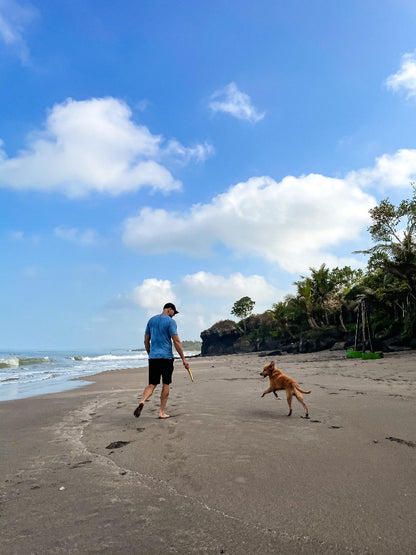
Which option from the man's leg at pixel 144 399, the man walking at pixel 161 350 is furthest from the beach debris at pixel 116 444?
the man walking at pixel 161 350

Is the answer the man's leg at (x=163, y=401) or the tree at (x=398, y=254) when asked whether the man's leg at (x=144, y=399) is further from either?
the tree at (x=398, y=254)

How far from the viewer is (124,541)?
208 centimetres

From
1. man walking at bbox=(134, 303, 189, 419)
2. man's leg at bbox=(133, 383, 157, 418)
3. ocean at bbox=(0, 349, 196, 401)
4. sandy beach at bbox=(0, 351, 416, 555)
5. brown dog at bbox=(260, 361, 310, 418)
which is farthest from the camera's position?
ocean at bbox=(0, 349, 196, 401)

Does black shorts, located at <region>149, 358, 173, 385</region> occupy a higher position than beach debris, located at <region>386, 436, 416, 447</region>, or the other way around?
black shorts, located at <region>149, 358, 173, 385</region>

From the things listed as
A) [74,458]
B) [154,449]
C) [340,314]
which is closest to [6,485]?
[74,458]

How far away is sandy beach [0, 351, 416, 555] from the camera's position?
2090mm

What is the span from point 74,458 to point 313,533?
268 cm

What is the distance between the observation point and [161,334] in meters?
6.07

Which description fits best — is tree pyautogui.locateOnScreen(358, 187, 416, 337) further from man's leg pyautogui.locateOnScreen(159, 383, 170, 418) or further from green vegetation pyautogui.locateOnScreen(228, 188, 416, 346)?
man's leg pyautogui.locateOnScreen(159, 383, 170, 418)

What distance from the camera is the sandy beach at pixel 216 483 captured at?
2.09 metres

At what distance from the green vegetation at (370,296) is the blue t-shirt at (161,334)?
16898 mm

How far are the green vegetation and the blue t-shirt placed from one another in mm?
16898

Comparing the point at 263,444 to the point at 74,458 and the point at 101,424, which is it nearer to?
the point at 74,458

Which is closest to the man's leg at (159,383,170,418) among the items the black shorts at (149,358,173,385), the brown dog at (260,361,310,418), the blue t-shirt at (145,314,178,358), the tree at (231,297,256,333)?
the black shorts at (149,358,173,385)
